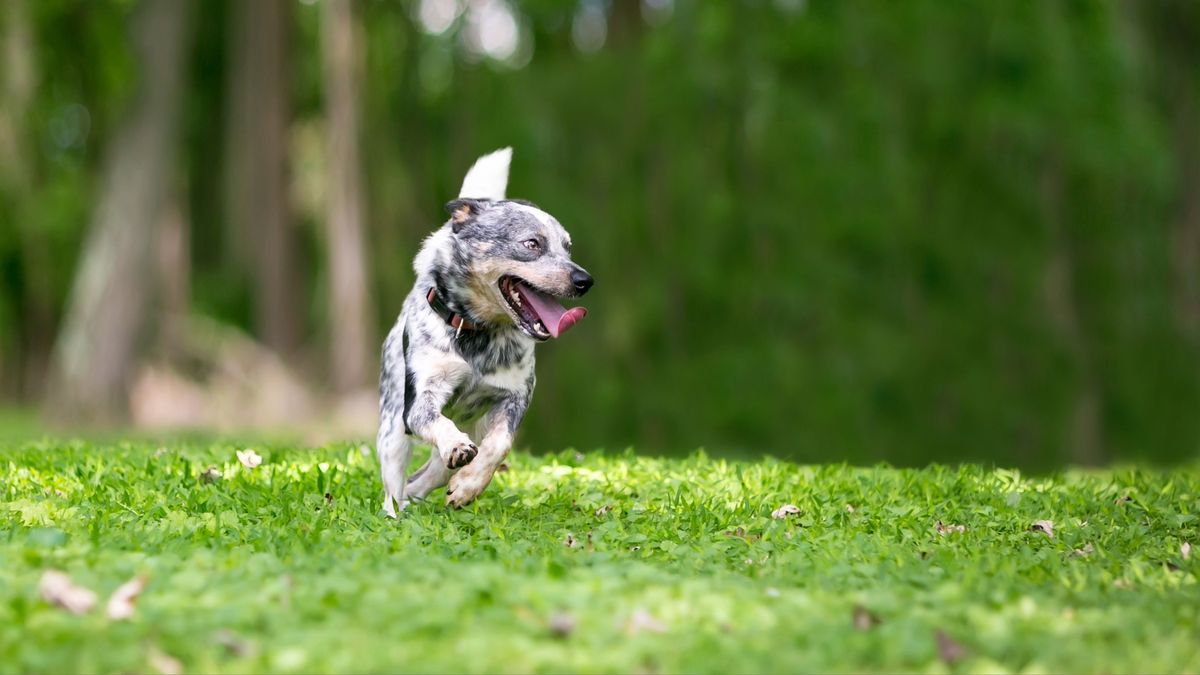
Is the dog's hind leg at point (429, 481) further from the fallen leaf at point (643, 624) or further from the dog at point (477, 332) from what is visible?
the fallen leaf at point (643, 624)

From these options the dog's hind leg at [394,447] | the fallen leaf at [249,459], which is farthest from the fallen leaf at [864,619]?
the fallen leaf at [249,459]

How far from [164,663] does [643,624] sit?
153 cm

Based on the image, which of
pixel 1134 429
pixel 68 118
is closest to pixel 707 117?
pixel 1134 429

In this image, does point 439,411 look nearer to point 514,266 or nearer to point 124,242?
point 514,266

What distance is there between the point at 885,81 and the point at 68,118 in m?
20.4

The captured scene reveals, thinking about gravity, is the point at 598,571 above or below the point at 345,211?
above

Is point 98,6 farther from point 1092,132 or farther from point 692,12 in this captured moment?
point 1092,132

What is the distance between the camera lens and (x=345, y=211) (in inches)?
936

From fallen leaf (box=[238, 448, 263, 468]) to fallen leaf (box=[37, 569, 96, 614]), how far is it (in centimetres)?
369

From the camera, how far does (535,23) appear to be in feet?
75.6

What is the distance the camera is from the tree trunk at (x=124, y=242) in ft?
67.2

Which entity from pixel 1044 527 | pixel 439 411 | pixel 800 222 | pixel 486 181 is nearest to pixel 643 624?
pixel 439 411

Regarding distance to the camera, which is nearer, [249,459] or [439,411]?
[439,411]

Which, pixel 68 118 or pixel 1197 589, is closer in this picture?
pixel 1197 589
